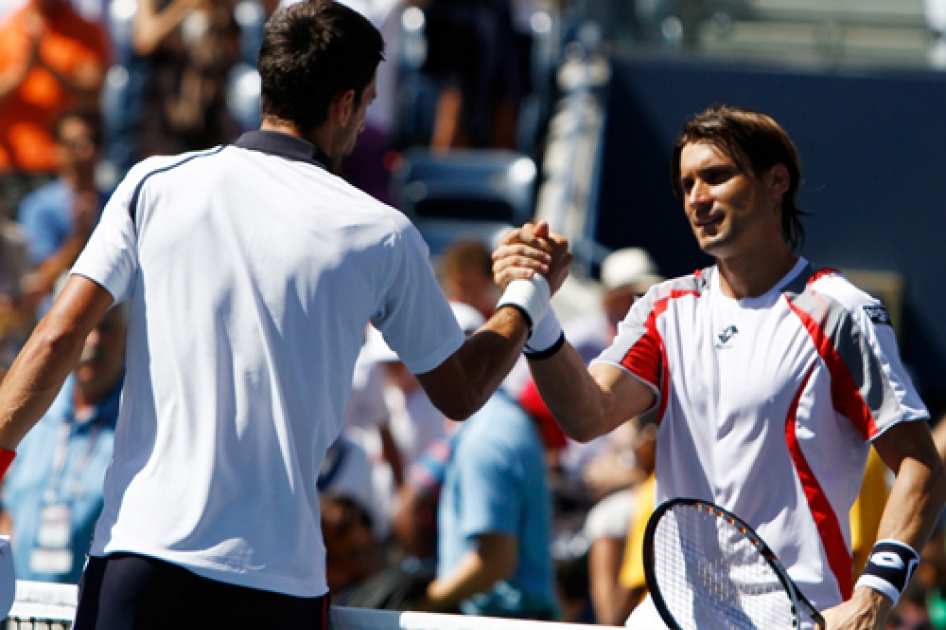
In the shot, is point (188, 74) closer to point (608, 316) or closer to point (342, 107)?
point (608, 316)

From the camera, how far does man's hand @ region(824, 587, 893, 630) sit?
90.6 inches

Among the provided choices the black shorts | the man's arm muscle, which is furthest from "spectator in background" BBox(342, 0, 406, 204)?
the black shorts

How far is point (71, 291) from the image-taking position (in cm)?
219

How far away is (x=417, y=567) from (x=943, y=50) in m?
7.09

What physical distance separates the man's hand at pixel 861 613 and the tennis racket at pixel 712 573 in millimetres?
63

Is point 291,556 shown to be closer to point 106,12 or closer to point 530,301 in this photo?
point 530,301

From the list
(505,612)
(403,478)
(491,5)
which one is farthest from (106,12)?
(505,612)

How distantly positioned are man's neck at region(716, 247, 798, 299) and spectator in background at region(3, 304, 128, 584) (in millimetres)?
2207

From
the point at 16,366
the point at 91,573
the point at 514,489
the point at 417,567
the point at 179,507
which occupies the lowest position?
the point at 417,567

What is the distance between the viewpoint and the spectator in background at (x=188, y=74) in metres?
7.39

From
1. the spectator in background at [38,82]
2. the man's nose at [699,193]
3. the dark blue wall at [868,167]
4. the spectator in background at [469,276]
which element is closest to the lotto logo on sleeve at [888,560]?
the man's nose at [699,193]

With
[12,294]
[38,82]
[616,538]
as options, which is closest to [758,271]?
[616,538]

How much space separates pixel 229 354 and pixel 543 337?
0.81 m

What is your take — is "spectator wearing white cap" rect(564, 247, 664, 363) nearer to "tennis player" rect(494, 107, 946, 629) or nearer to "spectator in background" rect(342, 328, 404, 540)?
"spectator in background" rect(342, 328, 404, 540)
